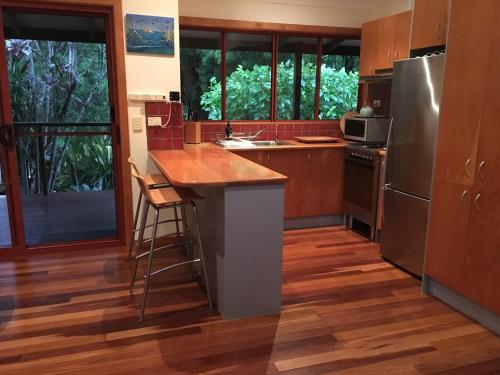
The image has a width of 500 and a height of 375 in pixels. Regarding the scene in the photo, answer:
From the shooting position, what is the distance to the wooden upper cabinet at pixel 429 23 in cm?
299

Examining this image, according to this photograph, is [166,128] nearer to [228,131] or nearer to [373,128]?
[228,131]

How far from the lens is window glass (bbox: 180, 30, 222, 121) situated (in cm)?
450

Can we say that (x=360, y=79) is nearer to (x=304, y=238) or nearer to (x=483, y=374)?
(x=304, y=238)

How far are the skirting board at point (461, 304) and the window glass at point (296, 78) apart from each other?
266cm

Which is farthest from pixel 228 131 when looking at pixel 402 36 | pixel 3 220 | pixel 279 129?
pixel 3 220

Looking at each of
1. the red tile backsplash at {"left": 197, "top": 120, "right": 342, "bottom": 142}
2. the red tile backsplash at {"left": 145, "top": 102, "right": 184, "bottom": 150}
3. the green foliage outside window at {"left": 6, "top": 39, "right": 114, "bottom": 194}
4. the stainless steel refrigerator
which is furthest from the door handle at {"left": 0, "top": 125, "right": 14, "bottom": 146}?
the stainless steel refrigerator

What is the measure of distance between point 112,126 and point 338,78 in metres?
2.78

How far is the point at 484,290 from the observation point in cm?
246

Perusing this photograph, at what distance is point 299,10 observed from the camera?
15.2 feet

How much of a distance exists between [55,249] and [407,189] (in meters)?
3.05

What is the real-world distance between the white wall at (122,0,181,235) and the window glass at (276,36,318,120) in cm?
155

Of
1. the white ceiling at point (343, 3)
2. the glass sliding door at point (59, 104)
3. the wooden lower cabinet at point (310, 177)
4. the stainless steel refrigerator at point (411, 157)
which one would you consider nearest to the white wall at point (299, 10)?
the white ceiling at point (343, 3)

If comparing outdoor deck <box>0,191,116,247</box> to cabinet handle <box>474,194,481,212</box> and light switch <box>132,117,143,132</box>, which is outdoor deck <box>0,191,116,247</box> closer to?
light switch <box>132,117,143,132</box>

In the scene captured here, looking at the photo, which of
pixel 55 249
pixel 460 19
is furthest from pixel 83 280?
pixel 460 19
